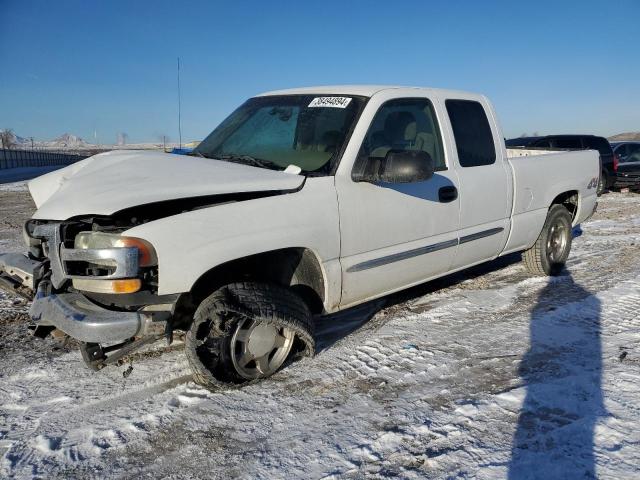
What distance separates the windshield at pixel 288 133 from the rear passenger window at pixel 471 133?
3.53ft

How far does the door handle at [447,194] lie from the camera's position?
4133 millimetres

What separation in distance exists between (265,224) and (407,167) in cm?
98

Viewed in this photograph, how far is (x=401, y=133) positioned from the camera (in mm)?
4074

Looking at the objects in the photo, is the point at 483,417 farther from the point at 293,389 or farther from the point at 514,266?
the point at 514,266

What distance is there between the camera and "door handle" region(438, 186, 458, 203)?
413 cm

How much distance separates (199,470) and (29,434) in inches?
39.3

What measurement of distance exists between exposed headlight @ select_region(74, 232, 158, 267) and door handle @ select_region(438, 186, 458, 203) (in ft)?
7.50

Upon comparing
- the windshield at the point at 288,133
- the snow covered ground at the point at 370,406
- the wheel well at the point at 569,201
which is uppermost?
the windshield at the point at 288,133

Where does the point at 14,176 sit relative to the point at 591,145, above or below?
below

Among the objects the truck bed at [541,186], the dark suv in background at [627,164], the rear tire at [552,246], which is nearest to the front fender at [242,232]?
the truck bed at [541,186]

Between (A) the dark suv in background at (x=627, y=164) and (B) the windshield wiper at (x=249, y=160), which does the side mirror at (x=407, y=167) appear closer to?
(B) the windshield wiper at (x=249, y=160)

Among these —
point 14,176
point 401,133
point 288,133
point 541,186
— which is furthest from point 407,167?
point 14,176

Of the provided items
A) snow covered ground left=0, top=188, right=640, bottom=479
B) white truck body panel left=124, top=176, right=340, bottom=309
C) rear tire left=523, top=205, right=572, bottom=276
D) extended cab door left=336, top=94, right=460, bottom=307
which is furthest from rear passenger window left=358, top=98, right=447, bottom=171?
rear tire left=523, top=205, right=572, bottom=276

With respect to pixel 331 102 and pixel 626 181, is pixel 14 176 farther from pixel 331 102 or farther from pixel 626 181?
pixel 331 102
